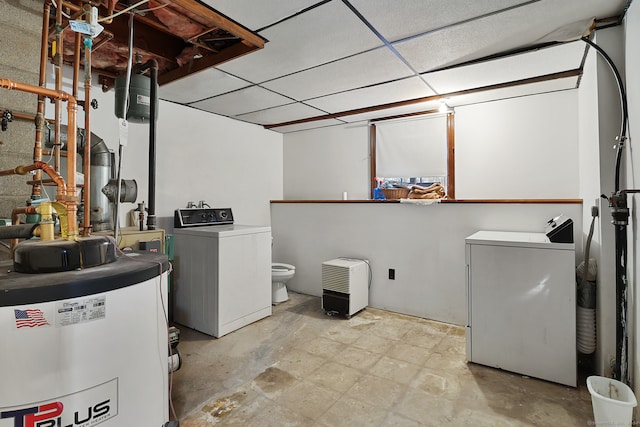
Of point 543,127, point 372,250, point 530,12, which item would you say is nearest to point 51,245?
point 530,12

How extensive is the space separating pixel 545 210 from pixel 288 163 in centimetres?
302

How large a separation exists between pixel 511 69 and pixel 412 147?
4.19ft

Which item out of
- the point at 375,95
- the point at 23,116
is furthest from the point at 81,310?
A: the point at 375,95

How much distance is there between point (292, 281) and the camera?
428cm

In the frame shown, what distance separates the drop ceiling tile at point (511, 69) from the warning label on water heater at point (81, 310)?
2.61m

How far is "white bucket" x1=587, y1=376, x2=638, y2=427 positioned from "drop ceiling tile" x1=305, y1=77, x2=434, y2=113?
233cm

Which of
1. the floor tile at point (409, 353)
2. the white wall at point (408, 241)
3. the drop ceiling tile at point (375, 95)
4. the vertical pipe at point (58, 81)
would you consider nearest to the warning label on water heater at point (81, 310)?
the vertical pipe at point (58, 81)

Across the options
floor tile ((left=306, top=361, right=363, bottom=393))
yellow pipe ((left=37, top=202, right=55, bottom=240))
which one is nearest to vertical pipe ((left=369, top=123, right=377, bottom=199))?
floor tile ((left=306, top=361, right=363, bottom=393))

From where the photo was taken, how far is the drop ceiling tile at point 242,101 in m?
3.01

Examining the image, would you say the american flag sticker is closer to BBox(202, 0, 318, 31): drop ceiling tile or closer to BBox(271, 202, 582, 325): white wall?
BBox(202, 0, 318, 31): drop ceiling tile

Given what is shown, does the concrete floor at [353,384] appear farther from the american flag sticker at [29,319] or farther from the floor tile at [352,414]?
the american flag sticker at [29,319]

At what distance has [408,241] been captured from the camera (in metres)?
3.42

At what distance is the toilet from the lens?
12.0ft

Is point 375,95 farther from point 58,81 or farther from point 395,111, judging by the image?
point 58,81
